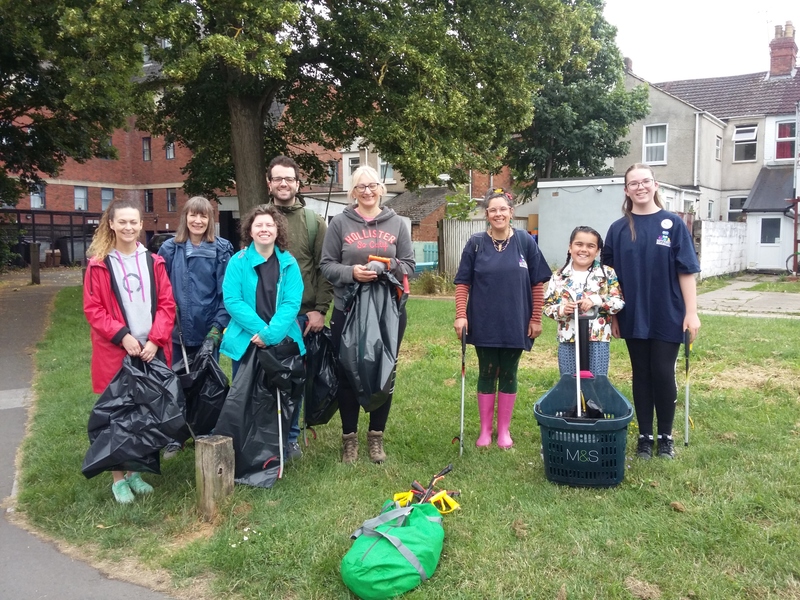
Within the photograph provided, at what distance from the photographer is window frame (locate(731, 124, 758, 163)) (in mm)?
26703

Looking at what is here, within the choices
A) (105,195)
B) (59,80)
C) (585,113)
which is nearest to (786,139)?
(585,113)

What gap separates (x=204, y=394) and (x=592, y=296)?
267 cm

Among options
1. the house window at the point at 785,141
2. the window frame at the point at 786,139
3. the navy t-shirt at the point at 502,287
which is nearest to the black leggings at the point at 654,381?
the navy t-shirt at the point at 502,287

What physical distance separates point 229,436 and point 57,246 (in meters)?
31.4

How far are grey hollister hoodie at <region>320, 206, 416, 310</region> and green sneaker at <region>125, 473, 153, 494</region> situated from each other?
5.54 ft

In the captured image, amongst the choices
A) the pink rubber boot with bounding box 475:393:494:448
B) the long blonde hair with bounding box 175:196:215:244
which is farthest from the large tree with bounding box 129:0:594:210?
the pink rubber boot with bounding box 475:393:494:448

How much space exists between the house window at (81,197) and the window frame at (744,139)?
33.8 m

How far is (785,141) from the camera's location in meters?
25.5

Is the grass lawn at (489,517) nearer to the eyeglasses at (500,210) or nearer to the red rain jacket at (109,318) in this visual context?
the red rain jacket at (109,318)

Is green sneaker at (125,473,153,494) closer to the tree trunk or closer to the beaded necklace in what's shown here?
the beaded necklace

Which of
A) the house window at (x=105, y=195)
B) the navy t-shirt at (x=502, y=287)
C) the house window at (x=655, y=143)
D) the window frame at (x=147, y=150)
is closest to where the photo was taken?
the navy t-shirt at (x=502, y=287)

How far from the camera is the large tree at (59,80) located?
397 inches

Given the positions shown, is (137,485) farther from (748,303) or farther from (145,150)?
(145,150)

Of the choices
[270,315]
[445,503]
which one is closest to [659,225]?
[445,503]
